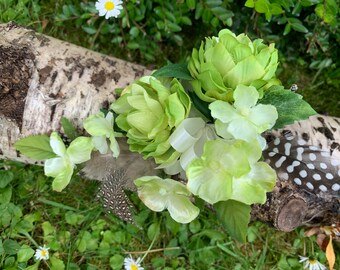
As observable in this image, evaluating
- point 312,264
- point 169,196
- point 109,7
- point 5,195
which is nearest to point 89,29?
point 109,7

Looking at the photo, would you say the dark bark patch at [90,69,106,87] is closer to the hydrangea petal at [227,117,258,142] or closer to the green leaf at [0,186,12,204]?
the hydrangea petal at [227,117,258,142]

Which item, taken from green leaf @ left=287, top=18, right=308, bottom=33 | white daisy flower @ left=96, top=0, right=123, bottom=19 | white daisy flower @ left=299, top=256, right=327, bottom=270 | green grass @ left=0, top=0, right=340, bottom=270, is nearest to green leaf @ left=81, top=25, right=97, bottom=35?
green grass @ left=0, top=0, right=340, bottom=270

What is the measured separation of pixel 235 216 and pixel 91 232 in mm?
741

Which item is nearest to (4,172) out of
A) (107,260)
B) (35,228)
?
(35,228)

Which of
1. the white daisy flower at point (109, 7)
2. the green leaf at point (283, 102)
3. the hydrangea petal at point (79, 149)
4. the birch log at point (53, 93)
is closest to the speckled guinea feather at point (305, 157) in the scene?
the birch log at point (53, 93)

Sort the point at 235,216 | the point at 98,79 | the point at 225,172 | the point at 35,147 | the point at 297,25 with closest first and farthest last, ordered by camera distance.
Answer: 1. the point at 225,172
2. the point at 235,216
3. the point at 35,147
4. the point at 98,79
5. the point at 297,25

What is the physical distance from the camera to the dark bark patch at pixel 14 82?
1.11m

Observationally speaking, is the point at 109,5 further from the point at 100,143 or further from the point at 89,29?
the point at 100,143

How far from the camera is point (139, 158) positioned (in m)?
1.13

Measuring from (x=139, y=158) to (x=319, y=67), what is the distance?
886 mm

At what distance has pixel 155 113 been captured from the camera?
0.93 meters

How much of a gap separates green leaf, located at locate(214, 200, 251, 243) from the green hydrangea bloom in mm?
149

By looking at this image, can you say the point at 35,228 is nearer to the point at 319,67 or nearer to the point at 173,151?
the point at 173,151

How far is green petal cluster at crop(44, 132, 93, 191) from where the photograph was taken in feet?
3.38
